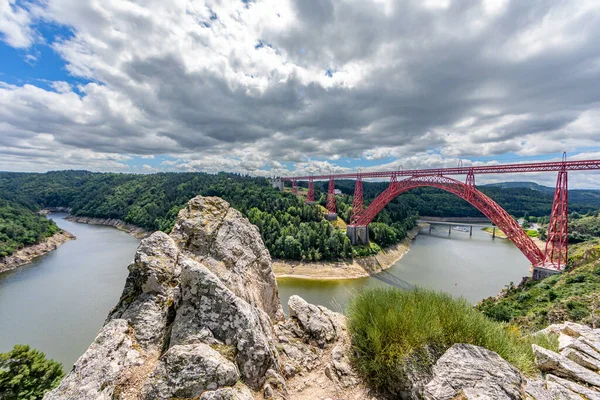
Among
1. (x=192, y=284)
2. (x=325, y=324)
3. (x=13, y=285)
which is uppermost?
(x=192, y=284)

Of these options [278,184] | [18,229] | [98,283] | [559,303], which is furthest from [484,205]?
[18,229]

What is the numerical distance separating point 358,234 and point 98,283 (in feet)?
112

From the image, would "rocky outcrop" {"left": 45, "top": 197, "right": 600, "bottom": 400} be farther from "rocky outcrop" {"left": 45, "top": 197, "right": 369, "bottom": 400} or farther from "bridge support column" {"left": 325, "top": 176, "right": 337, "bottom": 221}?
"bridge support column" {"left": 325, "top": 176, "right": 337, "bottom": 221}

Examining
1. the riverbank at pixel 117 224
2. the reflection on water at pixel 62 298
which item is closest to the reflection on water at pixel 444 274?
the reflection on water at pixel 62 298

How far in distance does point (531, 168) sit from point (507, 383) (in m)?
24.6

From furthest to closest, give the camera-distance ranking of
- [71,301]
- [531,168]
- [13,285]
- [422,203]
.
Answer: [422,203] → [13,285] → [71,301] → [531,168]

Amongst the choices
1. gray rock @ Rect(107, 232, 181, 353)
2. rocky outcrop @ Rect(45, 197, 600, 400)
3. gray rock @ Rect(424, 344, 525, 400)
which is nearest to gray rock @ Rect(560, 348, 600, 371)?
rocky outcrop @ Rect(45, 197, 600, 400)

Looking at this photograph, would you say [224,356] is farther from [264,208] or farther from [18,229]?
[18,229]

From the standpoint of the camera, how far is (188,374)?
315cm

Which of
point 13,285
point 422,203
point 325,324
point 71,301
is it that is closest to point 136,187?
point 13,285

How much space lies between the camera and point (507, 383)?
3.22 metres

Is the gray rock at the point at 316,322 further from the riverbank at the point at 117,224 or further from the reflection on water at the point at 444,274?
the riverbank at the point at 117,224

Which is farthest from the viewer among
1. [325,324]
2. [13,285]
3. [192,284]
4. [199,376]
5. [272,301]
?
[13,285]

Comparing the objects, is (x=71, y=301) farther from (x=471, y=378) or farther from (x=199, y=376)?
(x=471, y=378)
